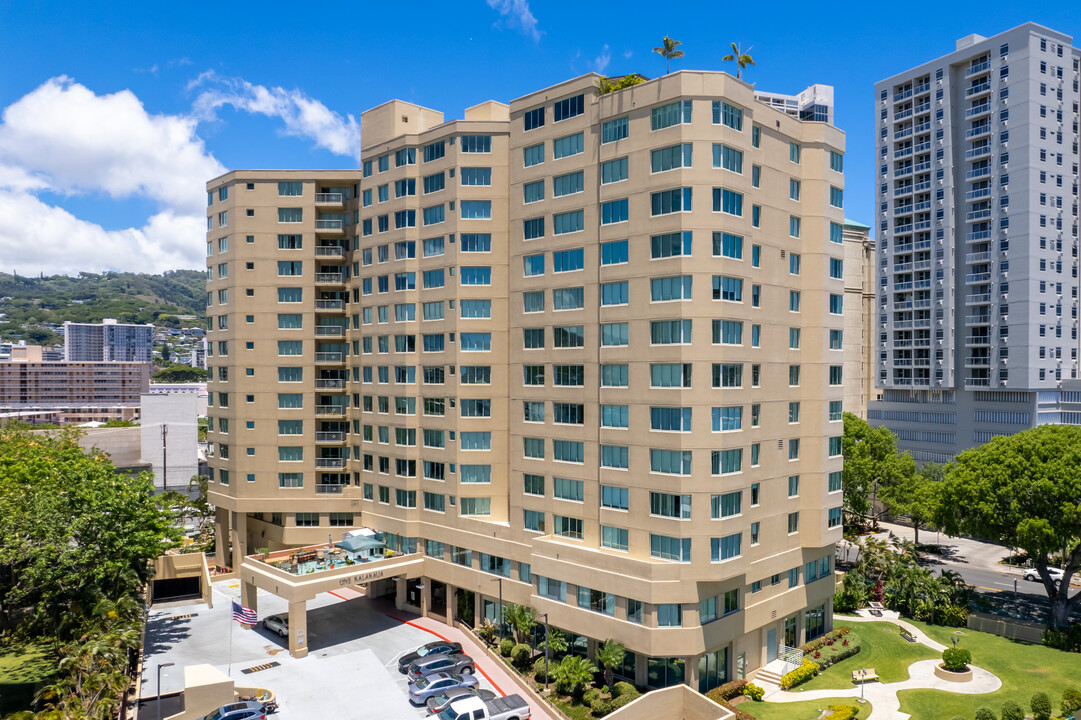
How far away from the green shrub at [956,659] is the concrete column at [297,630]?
47.6 meters

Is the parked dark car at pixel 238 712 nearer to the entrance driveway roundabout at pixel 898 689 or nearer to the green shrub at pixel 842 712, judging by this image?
the entrance driveway roundabout at pixel 898 689

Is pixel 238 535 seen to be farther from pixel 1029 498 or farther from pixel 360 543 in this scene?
pixel 1029 498

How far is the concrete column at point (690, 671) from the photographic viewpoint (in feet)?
151

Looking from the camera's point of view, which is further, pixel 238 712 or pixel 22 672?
pixel 22 672

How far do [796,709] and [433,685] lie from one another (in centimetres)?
2373

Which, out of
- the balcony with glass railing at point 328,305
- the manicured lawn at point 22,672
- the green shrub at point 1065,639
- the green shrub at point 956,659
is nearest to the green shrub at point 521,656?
the green shrub at point 956,659

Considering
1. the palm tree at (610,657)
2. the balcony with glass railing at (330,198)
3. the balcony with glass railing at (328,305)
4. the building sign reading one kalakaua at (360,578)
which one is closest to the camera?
the palm tree at (610,657)

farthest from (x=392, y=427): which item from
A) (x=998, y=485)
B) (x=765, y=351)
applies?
(x=998, y=485)

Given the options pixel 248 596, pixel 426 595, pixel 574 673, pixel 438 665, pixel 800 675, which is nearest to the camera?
pixel 574 673

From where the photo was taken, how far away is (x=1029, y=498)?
61.0 meters

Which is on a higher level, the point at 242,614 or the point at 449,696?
the point at 242,614

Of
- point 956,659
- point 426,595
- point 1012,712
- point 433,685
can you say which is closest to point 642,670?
point 433,685

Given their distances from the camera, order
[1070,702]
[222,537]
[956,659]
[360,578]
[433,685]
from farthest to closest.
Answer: [222,537] < [360,578] < [956,659] < [433,685] < [1070,702]

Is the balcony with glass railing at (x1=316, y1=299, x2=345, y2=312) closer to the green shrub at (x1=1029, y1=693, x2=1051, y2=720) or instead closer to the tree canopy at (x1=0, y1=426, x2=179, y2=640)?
the tree canopy at (x1=0, y1=426, x2=179, y2=640)
